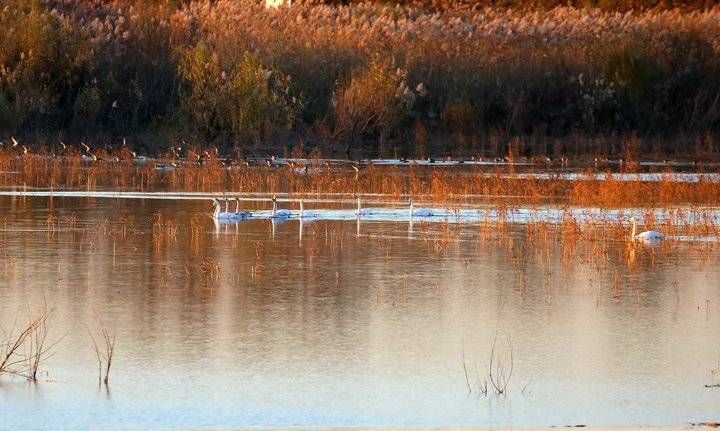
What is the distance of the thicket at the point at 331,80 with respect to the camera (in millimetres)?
32531

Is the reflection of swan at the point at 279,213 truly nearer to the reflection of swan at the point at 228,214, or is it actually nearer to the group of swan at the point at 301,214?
the group of swan at the point at 301,214

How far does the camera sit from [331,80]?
3444 centimetres

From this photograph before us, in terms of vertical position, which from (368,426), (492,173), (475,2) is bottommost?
(368,426)

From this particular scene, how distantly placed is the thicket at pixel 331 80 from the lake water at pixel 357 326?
15.8m

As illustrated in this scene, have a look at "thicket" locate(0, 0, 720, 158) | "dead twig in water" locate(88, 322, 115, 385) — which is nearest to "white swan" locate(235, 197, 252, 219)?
"dead twig in water" locate(88, 322, 115, 385)

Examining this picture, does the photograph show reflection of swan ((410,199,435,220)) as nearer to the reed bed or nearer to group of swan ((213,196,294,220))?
the reed bed

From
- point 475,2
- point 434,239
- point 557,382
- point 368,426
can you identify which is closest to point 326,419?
point 368,426

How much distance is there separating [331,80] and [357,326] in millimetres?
23954

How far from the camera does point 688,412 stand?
27.8ft

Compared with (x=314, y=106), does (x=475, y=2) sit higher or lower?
higher

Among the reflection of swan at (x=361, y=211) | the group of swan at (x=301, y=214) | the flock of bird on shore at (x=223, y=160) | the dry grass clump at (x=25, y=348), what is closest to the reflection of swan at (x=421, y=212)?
the group of swan at (x=301, y=214)

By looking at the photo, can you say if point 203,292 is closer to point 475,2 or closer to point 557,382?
point 557,382

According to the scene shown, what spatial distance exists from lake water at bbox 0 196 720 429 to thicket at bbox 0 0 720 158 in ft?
52.0

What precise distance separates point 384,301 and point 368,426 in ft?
12.7
